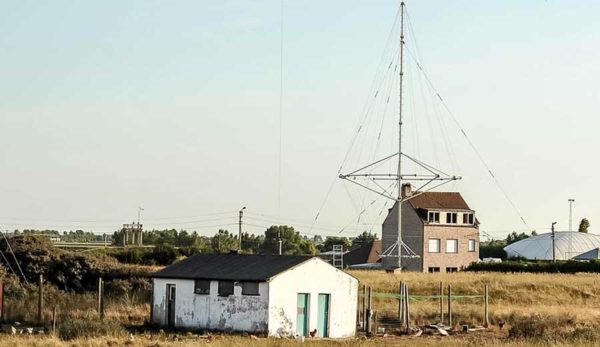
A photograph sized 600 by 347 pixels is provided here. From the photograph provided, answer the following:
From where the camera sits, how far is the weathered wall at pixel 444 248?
319ft

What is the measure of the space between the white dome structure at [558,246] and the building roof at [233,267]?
267 ft

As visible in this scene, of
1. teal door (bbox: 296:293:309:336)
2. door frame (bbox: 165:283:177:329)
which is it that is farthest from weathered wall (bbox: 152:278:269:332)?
teal door (bbox: 296:293:309:336)

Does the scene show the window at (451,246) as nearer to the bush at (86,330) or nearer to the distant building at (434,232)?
the distant building at (434,232)

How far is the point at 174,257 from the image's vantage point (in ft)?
244

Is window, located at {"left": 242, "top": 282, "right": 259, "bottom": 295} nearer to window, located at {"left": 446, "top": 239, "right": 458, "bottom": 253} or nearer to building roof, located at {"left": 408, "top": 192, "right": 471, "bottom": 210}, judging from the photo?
building roof, located at {"left": 408, "top": 192, "right": 471, "bottom": 210}

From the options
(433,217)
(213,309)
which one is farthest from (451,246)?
(213,309)

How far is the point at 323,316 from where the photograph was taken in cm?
4334

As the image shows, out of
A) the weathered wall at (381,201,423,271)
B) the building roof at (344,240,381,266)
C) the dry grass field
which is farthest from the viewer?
the building roof at (344,240,381,266)

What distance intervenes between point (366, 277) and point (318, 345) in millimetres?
33768

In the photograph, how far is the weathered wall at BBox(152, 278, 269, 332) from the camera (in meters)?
41.4

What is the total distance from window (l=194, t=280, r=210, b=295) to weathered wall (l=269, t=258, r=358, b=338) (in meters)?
3.02

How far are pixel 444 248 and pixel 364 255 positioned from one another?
61.9ft

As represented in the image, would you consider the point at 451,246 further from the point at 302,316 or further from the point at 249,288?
the point at 249,288

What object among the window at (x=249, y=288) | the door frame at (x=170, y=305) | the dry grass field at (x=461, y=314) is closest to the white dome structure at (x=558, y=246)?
the dry grass field at (x=461, y=314)
